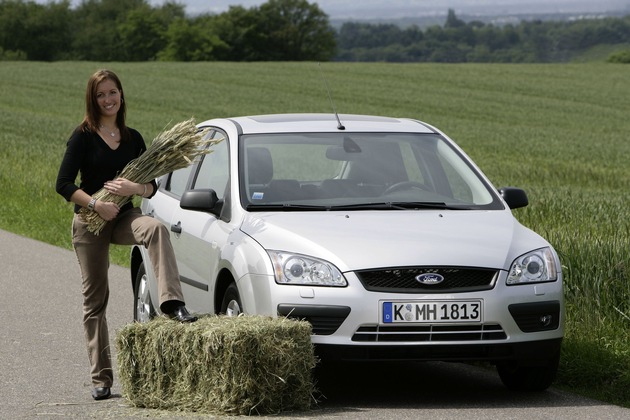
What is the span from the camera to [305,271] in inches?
283

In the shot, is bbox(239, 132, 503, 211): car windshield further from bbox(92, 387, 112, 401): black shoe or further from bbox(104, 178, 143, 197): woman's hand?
bbox(92, 387, 112, 401): black shoe

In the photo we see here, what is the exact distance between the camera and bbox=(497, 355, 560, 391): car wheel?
757cm

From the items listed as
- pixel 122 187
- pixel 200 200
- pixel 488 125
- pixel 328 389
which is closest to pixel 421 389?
pixel 328 389

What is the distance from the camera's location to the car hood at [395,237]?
7.18m

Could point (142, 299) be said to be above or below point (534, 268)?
below

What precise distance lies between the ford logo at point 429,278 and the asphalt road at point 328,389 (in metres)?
0.67

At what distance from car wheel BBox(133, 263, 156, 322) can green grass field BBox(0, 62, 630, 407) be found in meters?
2.83

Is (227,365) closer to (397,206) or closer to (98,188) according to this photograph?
(98,188)

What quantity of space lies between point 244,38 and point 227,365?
5327 inches

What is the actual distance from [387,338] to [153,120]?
135 ft

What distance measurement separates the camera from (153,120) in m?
47.7

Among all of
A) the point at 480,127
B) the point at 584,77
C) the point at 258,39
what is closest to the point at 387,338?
the point at 480,127

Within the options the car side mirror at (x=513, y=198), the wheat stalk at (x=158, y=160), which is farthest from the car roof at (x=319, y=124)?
the wheat stalk at (x=158, y=160)

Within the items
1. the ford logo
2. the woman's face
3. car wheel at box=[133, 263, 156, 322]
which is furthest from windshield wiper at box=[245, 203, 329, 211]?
car wheel at box=[133, 263, 156, 322]
